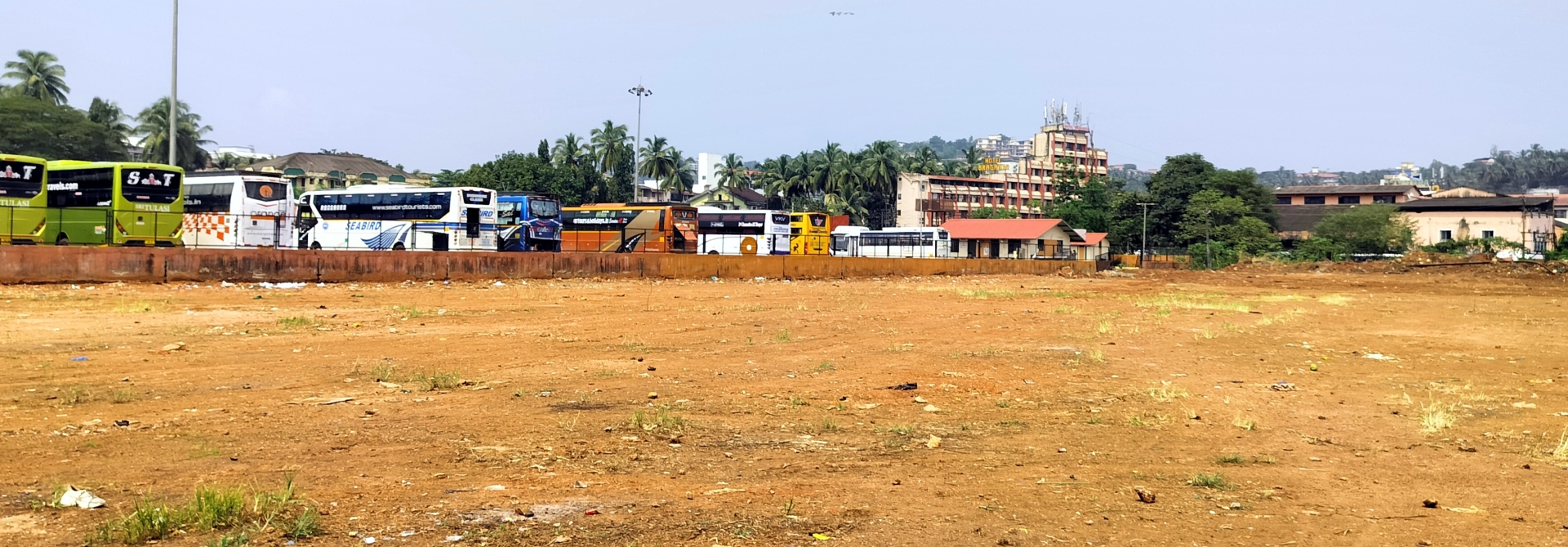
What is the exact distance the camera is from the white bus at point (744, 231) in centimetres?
5366

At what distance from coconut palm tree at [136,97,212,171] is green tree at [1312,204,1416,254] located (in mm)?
79282

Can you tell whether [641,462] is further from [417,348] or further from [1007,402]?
[417,348]

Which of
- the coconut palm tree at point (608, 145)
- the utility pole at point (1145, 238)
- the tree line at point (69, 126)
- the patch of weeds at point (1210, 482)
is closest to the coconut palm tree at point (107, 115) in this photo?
the tree line at point (69, 126)

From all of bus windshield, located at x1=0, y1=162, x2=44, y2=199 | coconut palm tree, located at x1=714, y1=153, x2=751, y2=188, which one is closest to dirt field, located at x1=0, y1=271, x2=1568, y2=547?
bus windshield, located at x1=0, y1=162, x2=44, y2=199

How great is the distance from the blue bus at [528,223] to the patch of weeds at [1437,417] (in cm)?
3444

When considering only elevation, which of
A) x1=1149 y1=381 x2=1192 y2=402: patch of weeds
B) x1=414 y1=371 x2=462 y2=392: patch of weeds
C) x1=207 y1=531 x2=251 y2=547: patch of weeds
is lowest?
x1=207 y1=531 x2=251 y2=547: patch of weeds

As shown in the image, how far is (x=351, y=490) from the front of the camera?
5.73 meters

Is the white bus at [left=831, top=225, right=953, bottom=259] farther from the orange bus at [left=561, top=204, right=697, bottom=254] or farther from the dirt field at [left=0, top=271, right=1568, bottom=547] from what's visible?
the dirt field at [left=0, top=271, right=1568, bottom=547]

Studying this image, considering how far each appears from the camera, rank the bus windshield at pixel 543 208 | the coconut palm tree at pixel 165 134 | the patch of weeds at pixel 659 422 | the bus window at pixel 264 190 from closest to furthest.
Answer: the patch of weeds at pixel 659 422, the bus window at pixel 264 190, the bus windshield at pixel 543 208, the coconut palm tree at pixel 165 134

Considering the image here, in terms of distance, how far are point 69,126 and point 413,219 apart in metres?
42.5

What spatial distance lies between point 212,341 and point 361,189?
27157mm

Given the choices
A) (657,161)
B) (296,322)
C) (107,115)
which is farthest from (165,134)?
(296,322)

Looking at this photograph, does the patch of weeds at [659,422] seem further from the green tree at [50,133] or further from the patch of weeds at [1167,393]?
the green tree at [50,133]

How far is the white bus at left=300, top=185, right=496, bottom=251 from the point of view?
36.3m
